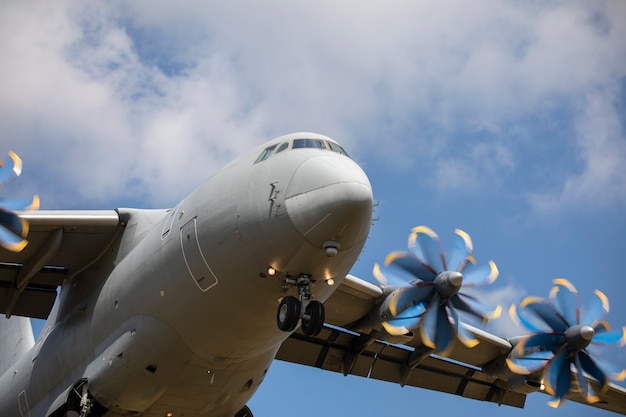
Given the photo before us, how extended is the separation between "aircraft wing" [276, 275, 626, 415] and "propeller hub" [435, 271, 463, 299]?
4.33 ft

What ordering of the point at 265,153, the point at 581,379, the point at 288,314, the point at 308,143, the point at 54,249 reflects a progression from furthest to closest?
the point at 581,379
the point at 54,249
the point at 265,153
the point at 308,143
the point at 288,314

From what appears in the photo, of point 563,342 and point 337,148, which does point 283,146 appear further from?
point 563,342

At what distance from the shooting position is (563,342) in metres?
14.1

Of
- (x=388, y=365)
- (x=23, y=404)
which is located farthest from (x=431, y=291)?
(x=23, y=404)

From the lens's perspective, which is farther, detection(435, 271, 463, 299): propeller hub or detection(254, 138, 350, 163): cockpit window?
detection(435, 271, 463, 299): propeller hub

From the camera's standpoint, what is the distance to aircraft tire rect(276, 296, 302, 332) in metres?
8.96

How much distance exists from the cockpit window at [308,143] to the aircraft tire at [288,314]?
2088mm

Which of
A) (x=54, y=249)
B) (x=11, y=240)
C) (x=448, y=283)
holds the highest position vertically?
(x=448, y=283)

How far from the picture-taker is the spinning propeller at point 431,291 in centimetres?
1250

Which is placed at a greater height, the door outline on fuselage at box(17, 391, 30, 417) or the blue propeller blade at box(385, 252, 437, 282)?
the blue propeller blade at box(385, 252, 437, 282)

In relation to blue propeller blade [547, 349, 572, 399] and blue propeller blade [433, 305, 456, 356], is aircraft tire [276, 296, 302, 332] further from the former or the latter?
blue propeller blade [547, 349, 572, 399]

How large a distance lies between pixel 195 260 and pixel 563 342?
801 cm

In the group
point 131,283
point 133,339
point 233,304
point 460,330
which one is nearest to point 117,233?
point 131,283

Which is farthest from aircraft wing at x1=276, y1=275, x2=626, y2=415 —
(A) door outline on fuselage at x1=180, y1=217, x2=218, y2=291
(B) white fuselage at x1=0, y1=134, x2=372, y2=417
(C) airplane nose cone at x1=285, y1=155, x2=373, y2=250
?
(C) airplane nose cone at x1=285, y1=155, x2=373, y2=250
